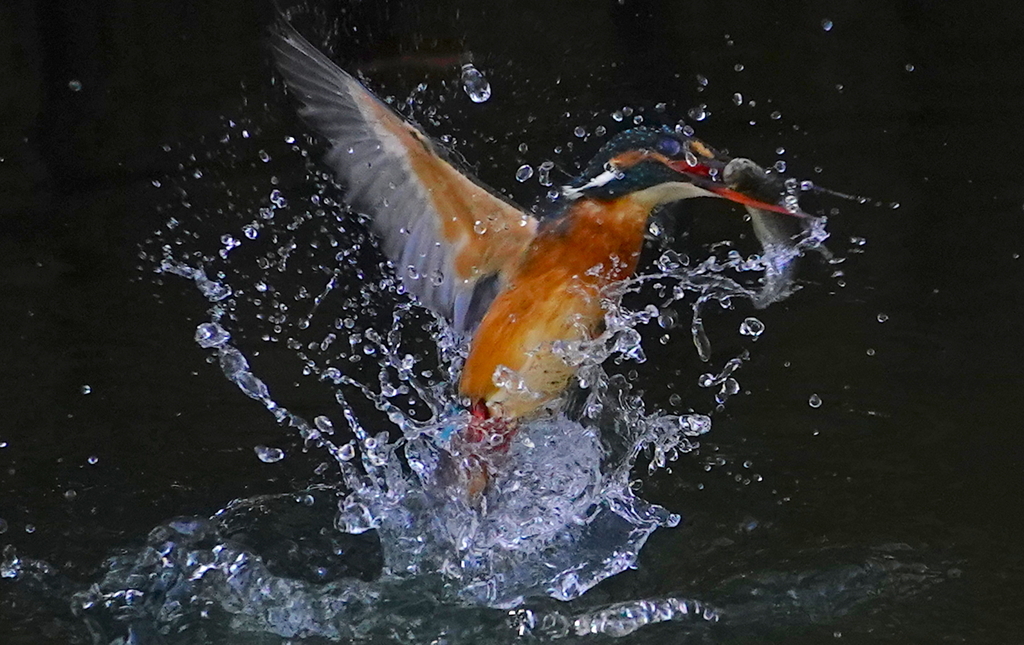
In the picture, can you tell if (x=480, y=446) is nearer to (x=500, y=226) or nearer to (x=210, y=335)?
(x=500, y=226)

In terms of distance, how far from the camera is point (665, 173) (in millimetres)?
1239

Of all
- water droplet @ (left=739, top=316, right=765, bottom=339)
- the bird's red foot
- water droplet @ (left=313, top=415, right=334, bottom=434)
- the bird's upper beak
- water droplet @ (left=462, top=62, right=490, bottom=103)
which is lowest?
the bird's red foot

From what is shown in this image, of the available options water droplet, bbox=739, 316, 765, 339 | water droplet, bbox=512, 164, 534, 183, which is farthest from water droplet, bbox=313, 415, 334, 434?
water droplet, bbox=739, 316, 765, 339

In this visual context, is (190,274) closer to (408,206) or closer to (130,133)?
(130,133)

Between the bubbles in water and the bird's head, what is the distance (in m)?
0.30

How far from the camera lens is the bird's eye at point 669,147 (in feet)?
4.04

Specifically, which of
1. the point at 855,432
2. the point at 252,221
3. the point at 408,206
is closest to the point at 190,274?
the point at 252,221

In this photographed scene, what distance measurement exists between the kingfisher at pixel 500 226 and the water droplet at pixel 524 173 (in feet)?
0.91

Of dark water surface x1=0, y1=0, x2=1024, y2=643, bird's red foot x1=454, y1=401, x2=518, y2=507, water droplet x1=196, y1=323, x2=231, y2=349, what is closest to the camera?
bird's red foot x1=454, y1=401, x2=518, y2=507

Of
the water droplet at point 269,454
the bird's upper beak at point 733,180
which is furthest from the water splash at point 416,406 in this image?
the bird's upper beak at point 733,180

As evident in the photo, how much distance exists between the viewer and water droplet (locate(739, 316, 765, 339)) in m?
1.65

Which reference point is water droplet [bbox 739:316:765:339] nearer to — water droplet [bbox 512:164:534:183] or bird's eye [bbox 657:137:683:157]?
water droplet [bbox 512:164:534:183]

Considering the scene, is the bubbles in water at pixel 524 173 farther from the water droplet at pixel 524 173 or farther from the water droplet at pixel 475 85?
the water droplet at pixel 475 85

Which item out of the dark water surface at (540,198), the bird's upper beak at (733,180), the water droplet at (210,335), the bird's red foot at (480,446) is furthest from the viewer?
the water droplet at (210,335)
